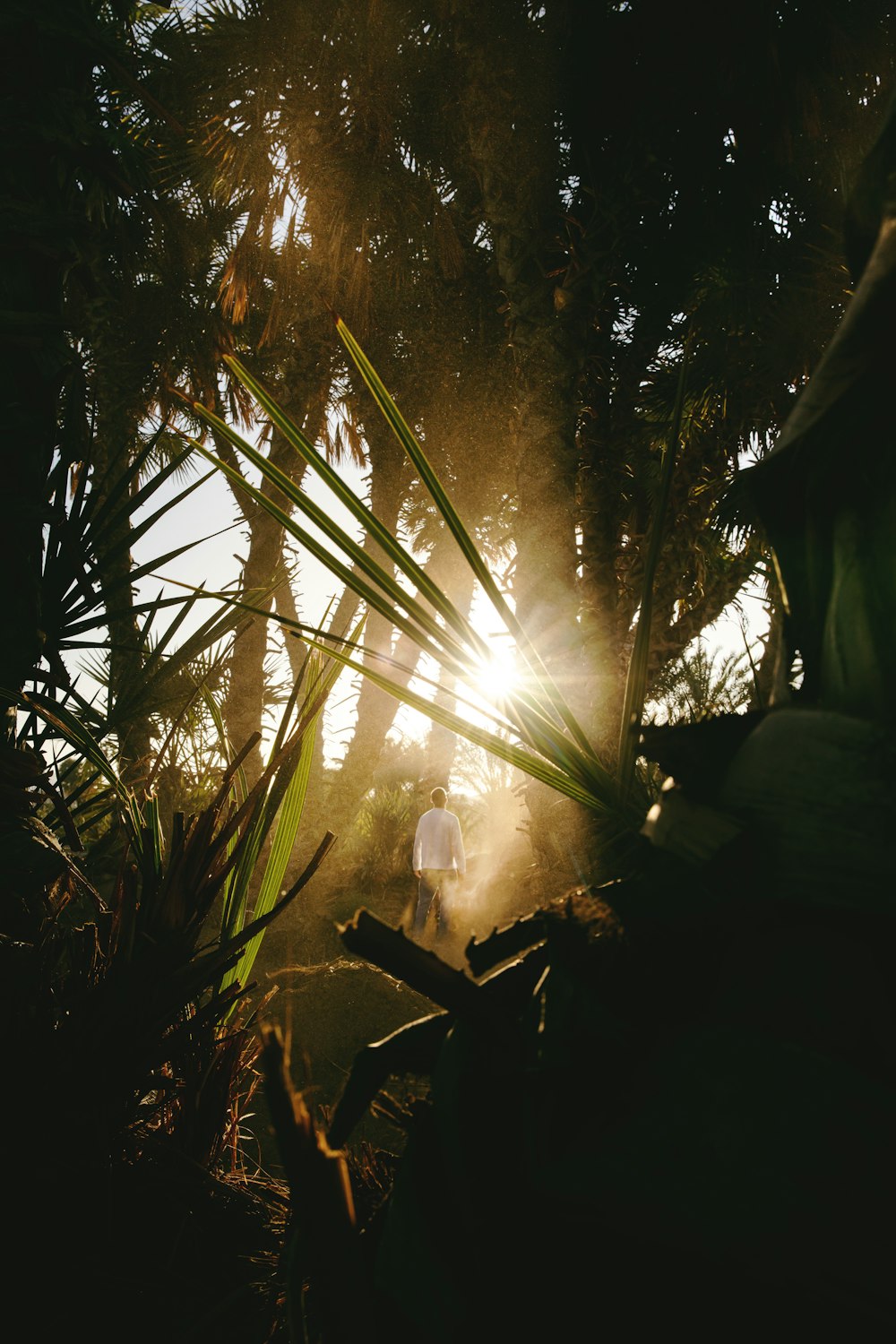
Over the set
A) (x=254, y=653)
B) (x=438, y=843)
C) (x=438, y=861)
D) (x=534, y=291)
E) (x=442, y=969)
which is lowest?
(x=442, y=969)

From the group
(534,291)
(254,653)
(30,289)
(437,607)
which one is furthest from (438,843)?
(437,607)

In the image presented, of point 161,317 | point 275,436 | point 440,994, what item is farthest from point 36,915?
point 161,317

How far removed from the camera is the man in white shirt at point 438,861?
18.8 feet

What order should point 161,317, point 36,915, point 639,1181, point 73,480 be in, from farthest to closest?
point 161,317
point 73,480
point 36,915
point 639,1181

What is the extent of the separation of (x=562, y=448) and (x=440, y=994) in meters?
3.83

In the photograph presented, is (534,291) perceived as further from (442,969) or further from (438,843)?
(442,969)

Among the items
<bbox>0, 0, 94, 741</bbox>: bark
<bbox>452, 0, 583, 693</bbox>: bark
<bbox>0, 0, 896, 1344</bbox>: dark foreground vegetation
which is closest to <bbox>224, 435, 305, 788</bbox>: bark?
<bbox>452, 0, 583, 693</bbox>: bark

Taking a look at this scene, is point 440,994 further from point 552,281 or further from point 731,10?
point 731,10

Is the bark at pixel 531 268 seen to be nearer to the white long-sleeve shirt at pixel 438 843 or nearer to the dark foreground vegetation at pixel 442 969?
the dark foreground vegetation at pixel 442 969

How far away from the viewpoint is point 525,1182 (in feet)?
1.26

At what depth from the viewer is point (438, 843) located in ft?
18.8

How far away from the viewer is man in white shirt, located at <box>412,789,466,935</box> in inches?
226

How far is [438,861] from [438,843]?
0.15 m

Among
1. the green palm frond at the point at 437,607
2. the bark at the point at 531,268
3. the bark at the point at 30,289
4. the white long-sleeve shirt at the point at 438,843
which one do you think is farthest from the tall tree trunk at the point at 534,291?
the green palm frond at the point at 437,607
